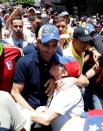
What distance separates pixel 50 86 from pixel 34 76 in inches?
7.2

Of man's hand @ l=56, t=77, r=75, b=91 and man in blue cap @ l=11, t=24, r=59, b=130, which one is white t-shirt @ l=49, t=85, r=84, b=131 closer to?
man's hand @ l=56, t=77, r=75, b=91

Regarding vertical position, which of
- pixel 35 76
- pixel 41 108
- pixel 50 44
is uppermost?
pixel 50 44

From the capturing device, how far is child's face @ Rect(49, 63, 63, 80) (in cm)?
374

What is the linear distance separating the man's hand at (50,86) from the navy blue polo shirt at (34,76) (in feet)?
0.19

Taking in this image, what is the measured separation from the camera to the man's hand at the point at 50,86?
3842mm

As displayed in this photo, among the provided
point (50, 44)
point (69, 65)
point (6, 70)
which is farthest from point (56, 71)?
point (6, 70)

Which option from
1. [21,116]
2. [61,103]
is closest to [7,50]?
[61,103]

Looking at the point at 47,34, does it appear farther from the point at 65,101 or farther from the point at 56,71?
the point at 65,101

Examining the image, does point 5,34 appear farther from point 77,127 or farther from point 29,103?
point 77,127

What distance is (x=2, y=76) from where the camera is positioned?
13.7 ft

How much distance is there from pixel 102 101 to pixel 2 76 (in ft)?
5.73

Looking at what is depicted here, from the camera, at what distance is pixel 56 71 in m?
3.79

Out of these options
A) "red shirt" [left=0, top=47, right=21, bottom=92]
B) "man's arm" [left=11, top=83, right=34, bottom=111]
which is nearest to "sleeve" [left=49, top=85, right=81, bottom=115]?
"man's arm" [left=11, top=83, right=34, bottom=111]

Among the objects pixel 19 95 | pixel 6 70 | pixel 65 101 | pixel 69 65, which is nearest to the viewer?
pixel 65 101
